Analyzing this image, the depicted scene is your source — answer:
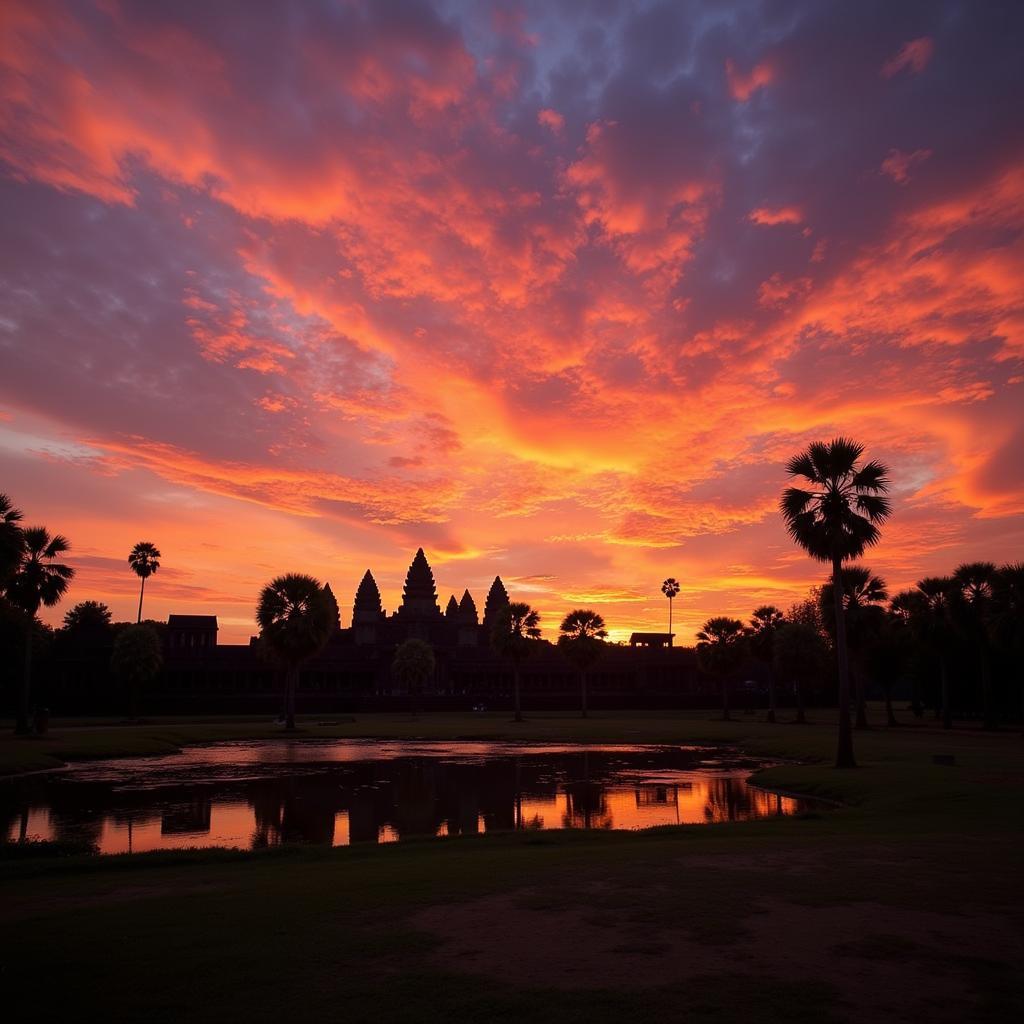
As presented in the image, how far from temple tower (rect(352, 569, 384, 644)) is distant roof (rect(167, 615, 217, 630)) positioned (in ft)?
93.0

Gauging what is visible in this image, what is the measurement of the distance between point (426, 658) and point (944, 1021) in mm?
72173

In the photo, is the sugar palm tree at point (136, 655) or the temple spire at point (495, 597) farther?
the temple spire at point (495, 597)

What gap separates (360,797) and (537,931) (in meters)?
17.9

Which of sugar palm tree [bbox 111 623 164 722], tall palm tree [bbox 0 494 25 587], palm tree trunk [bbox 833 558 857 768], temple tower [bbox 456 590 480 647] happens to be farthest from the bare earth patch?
temple tower [bbox 456 590 480 647]

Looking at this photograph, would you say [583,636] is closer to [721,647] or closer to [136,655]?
[721,647]

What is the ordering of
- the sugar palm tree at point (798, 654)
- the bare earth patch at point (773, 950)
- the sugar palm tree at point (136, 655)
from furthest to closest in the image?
the sugar palm tree at point (798, 654) < the sugar palm tree at point (136, 655) < the bare earth patch at point (773, 950)

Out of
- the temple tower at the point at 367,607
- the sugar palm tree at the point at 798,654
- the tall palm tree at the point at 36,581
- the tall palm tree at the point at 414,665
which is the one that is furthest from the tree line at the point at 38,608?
the sugar palm tree at the point at 798,654

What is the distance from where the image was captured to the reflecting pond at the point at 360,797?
773 inches

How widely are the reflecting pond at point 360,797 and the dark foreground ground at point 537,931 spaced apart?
4.63m

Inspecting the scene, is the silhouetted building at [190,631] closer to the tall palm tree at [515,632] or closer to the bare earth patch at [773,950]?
the tall palm tree at [515,632]

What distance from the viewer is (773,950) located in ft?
24.7

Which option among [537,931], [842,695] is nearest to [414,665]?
[842,695]

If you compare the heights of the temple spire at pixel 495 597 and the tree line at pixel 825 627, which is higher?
the temple spire at pixel 495 597

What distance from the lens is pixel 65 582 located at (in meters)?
47.6
